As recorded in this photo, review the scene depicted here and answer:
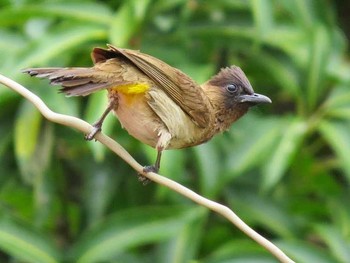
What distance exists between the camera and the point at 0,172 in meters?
4.50

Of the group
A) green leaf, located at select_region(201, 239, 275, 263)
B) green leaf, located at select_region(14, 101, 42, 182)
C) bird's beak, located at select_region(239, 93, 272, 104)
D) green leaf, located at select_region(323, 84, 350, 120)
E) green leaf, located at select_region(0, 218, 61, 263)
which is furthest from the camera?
green leaf, located at select_region(323, 84, 350, 120)

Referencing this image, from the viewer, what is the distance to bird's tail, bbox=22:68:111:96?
98.6 inches

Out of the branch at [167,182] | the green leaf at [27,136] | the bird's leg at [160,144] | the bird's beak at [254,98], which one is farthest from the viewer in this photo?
the green leaf at [27,136]

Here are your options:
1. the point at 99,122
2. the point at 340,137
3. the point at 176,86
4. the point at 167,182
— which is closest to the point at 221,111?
the point at 176,86

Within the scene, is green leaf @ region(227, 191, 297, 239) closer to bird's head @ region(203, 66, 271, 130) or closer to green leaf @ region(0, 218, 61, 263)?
green leaf @ region(0, 218, 61, 263)

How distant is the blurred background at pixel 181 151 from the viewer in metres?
4.17

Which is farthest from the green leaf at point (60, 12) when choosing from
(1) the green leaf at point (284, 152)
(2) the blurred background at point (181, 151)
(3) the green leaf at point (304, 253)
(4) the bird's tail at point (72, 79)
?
(4) the bird's tail at point (72, 79)

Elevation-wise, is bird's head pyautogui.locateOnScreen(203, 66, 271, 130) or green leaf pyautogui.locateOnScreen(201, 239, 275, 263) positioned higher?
bird's head pyautogui.locateOnScreen(203, 66, 271, 130)

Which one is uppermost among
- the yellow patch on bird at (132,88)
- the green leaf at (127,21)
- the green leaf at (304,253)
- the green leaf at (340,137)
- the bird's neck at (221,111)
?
the green leaf at (127,21)

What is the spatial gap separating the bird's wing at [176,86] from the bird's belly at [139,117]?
76 millimetres

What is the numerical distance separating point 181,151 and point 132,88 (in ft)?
4.78

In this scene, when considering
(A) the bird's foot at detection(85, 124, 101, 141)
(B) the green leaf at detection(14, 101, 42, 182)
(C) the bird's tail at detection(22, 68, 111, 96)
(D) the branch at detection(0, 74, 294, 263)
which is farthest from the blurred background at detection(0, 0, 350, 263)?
(D) the branch at detection(0, 74, 294, 263)

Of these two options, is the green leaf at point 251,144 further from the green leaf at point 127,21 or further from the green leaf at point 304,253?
the green leaf at point 127,21

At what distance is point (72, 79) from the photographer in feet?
8.38
